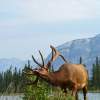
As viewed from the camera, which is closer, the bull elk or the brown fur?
the bull elk

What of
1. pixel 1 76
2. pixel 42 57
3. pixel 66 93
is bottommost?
pixel 66 93

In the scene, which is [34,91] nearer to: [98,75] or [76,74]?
[76,74]

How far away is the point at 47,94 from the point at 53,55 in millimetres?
3754

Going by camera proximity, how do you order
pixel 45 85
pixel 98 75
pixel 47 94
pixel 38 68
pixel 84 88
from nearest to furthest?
1. pixel 38 68
2. pixel 84 88
3. pixel 47 94
4. pixel 45 85
5. pixel 98 75

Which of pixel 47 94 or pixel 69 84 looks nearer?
pixel 69 84

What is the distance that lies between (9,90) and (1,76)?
14581 cm

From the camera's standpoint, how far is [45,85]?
1756 cm

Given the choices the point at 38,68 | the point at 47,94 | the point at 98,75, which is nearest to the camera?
the point at 38,68

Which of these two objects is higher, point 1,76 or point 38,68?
point 1,76

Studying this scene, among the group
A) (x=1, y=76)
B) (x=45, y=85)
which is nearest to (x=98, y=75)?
Result: (x=1, y=76)

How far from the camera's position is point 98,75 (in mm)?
153875

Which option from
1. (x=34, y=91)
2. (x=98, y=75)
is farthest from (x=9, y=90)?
(x=98, y=75)

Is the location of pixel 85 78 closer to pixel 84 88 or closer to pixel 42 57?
pixel 84 88

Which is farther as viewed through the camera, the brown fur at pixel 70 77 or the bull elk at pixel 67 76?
the brown fur at pixel 70 77
